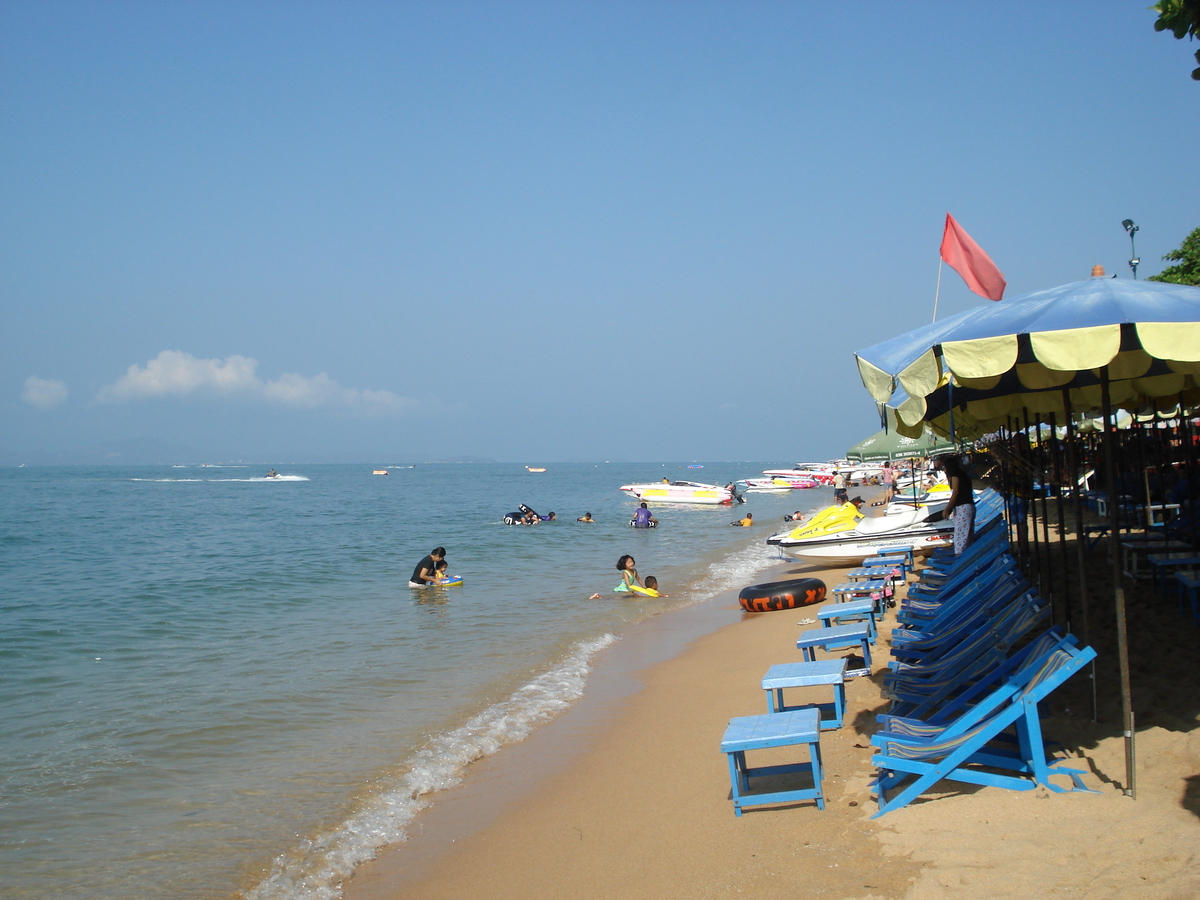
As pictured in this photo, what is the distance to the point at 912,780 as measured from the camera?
4504 mm

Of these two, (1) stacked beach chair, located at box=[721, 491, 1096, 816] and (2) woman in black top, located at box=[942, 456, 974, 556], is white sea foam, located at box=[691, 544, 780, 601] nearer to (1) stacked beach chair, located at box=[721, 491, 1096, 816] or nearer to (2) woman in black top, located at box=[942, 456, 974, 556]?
(2) woman in black top, located at box=[942, 456, 974, 556]

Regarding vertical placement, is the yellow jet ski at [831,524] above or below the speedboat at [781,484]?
above

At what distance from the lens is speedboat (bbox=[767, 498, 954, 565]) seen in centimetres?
1480

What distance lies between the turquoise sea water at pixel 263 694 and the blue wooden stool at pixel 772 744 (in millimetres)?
2214

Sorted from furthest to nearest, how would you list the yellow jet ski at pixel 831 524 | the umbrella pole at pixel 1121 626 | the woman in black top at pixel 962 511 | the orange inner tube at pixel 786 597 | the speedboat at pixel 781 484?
the speedboat at pixel 781 484 < the yellow jet ski at pixel 831 524 < the orange inner tube at pixel 786 597 < the woman in black top at pixel 962 511 < the umbrella pole at pixel 1121 626

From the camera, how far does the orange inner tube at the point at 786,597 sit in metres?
12.6

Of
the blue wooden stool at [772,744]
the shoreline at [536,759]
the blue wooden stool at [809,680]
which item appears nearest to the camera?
the blue wooden stool at [772,744]

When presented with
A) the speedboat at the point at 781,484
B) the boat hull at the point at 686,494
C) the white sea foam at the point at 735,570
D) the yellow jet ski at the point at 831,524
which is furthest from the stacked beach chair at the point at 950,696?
the speedboat at the point at 781,484

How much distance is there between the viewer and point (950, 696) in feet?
17.0

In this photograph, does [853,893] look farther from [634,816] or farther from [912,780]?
[634,816]

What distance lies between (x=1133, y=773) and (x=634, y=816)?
2.76 metres

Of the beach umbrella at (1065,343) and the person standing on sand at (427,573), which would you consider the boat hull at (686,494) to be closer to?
the person standing on sand at (427,573)

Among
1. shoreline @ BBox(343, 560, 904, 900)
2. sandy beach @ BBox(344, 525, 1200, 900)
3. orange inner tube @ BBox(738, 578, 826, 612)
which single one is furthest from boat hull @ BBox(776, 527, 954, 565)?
sandy beach @ BBox(344, 525, 1200, 900)

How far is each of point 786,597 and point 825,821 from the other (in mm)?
8449
